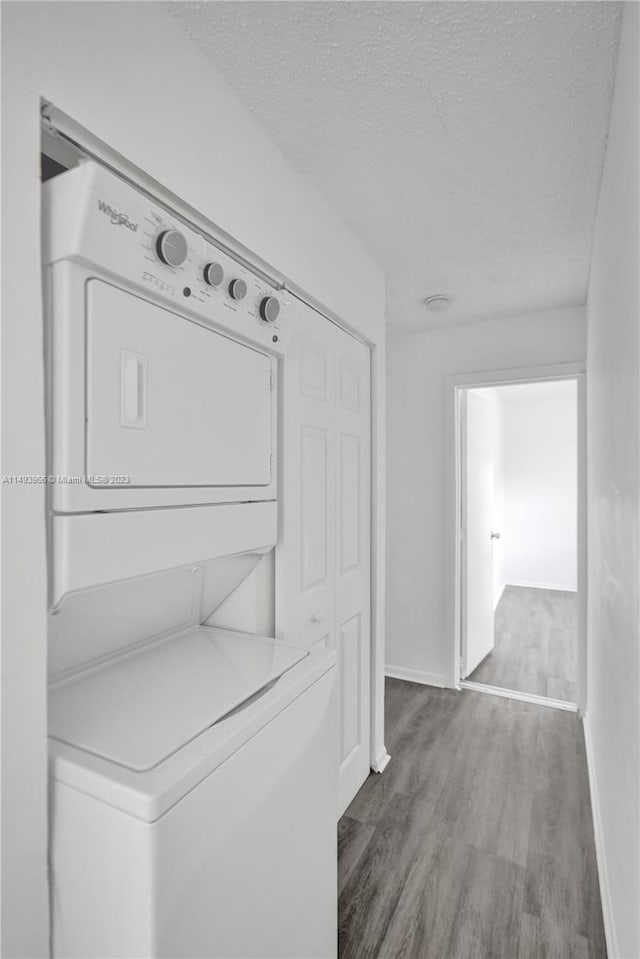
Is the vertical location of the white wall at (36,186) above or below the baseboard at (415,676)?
above

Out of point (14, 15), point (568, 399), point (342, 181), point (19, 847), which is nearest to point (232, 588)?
point (19, 847)

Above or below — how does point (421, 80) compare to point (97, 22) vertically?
above

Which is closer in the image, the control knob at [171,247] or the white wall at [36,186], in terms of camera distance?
the white wall at [36,186]

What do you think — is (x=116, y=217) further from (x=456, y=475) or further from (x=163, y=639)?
(x=456, y=475)

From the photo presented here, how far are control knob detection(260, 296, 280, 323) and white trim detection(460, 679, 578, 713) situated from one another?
2.92 metres

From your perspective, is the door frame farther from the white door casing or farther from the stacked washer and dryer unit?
the stacked washer and dryer unit

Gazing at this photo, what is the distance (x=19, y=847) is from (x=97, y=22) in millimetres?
1532

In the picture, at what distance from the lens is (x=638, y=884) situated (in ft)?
3.34

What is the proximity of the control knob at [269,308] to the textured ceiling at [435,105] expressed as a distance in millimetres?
599

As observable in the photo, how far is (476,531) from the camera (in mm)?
3703

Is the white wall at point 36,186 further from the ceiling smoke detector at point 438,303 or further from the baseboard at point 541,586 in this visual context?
the baseboard at point 541,586

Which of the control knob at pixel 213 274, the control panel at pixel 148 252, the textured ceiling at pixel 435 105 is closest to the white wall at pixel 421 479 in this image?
the textured ceiling at pixel 435 105

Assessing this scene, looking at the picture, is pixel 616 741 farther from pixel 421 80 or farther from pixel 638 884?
pixel 421 80

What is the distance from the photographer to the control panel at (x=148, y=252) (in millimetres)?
855
